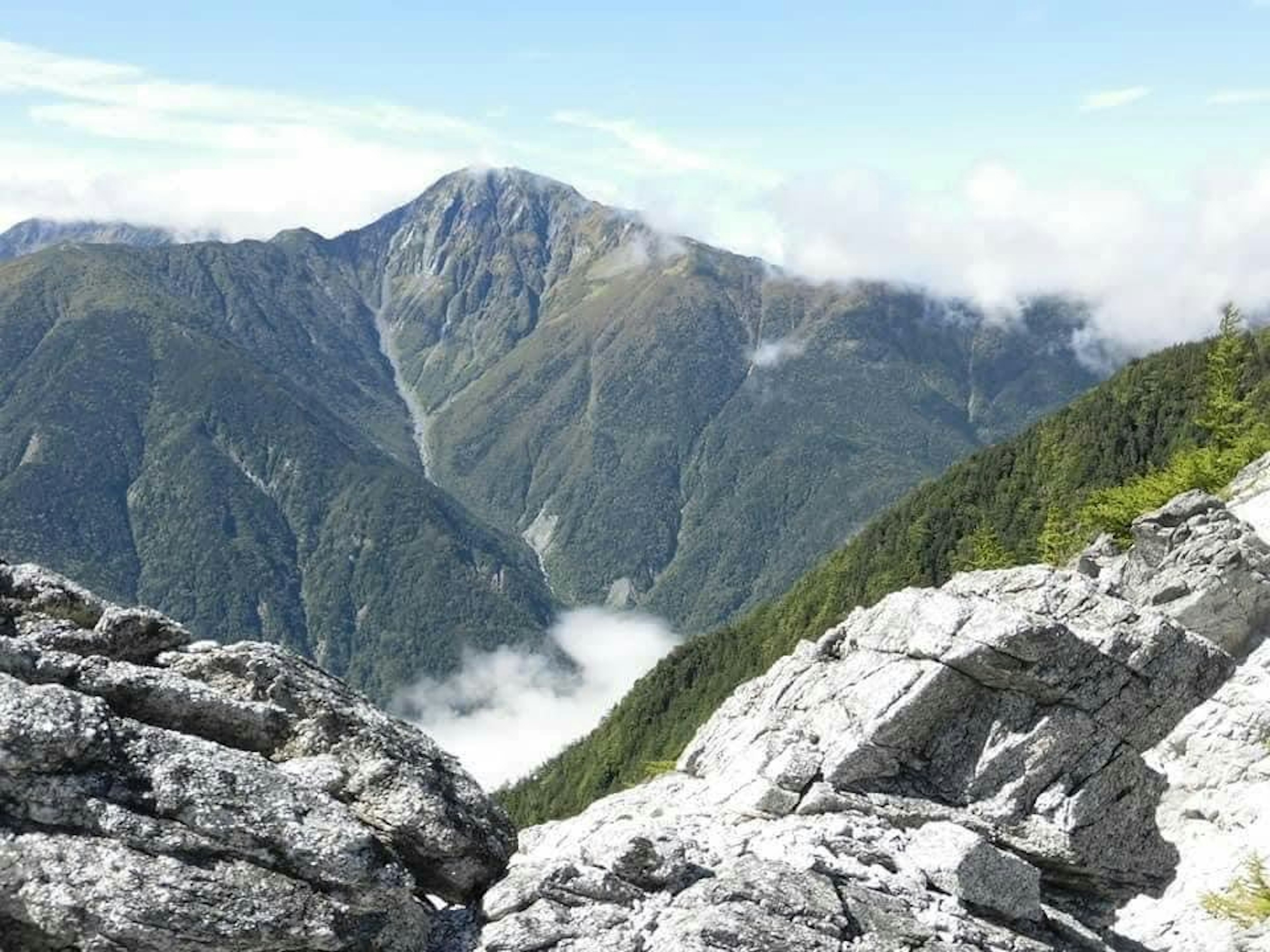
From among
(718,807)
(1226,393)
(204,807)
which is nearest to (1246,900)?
(718,807)

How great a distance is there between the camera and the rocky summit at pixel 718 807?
23812mm

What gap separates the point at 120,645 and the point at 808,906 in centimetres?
1878

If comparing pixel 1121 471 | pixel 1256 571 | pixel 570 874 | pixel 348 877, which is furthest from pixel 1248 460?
pixel 1121 471

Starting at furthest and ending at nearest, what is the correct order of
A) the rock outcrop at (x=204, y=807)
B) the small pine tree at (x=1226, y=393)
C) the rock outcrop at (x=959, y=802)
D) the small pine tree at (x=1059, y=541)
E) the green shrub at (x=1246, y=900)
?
the small pine tree at (x=1226, y=393), the small pine tree at (x=1059, y=541), the green shrub at (x=1246, y=900), the rock outcrop at (x=959, y=802), the rock outcrop at (x=204, y=807)

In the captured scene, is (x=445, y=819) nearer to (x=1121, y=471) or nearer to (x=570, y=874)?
(x=570, y=874)

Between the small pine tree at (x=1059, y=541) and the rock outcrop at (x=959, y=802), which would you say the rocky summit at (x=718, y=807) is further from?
the small pine tree at (x=1059, y=541)

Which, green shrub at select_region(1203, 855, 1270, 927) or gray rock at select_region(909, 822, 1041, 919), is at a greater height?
gray rock at select_region(909, 822, 1041, 919)

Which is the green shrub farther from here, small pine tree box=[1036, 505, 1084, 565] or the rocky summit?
small pine tree box=[1036, 505, 1084, 565]

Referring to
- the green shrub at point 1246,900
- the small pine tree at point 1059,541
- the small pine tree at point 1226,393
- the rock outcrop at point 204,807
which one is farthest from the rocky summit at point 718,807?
the small pine tree at point 1226,393

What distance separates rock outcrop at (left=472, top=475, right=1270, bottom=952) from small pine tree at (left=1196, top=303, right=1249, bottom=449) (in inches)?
1878

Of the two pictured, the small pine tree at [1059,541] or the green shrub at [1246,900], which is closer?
the green shrub at [1246,900]

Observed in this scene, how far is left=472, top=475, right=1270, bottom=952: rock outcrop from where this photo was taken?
26.0m

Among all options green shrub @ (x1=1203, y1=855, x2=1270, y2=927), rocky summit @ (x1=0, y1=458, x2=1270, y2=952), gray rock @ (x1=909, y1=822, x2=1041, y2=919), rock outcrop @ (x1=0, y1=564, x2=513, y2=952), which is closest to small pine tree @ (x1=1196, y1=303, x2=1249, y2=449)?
rocky summit @ (x1=0, y1=458, x2=1270, y2=952)

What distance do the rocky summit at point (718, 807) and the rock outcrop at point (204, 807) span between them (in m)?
0.06
